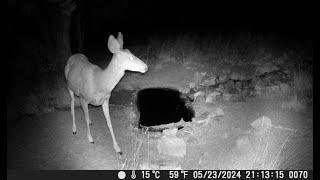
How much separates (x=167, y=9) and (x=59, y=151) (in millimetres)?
10950

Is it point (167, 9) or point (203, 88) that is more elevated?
point (167, 9)

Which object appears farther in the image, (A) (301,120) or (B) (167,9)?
(B) (167,9)

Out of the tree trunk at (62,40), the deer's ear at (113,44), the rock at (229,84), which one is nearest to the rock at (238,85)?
the rock at (229,84)

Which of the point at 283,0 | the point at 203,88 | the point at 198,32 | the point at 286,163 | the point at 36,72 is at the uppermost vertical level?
the point at 283,0

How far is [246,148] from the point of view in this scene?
5312 mm

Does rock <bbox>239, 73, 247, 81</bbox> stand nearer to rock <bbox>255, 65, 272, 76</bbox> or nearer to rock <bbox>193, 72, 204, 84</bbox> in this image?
rock <bbox>255, 65, 272, 76</bbox>

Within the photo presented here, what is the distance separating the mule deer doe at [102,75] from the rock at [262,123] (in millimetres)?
2174

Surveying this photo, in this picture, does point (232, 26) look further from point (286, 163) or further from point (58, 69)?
point (286, 163)

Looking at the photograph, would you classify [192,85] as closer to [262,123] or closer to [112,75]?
[262,123]

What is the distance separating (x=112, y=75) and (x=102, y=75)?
194 mm

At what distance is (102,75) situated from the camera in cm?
507

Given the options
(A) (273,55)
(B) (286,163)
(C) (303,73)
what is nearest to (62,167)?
(B) (286,163)

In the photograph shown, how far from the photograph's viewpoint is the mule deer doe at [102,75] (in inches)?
191

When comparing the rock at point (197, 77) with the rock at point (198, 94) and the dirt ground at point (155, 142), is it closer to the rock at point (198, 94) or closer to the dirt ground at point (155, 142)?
the rock at point (198, 94)
